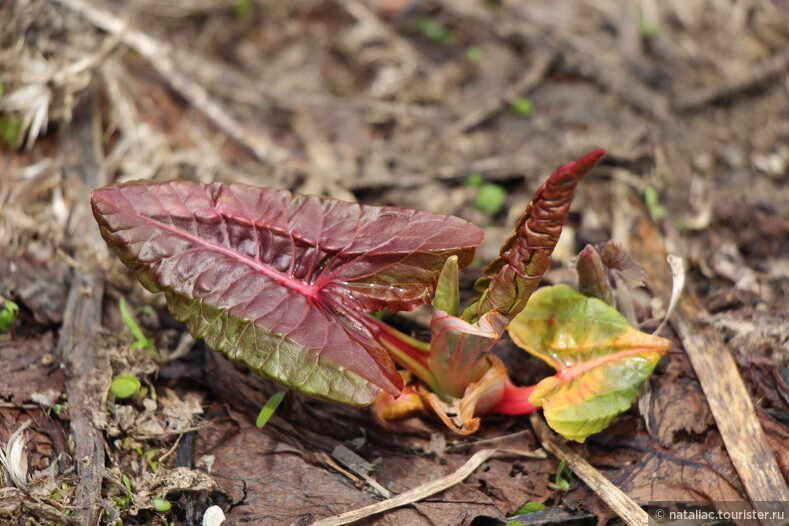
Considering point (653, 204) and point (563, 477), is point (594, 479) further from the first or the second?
point (653, 204)

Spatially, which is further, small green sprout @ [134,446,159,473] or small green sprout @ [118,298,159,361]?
small green sprout @ [118,298,159,361]

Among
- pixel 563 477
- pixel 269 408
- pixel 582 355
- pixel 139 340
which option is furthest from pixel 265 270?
pixel 563 477

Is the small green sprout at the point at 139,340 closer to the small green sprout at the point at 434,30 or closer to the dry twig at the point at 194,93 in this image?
the dry twig at the point at 194,93

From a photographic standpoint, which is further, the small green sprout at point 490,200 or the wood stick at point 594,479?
the small green sprout at point 490,200

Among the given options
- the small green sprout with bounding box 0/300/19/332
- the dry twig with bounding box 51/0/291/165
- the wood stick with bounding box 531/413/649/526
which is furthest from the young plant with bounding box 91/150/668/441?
the dry twig with bounding box 51/0/291/165

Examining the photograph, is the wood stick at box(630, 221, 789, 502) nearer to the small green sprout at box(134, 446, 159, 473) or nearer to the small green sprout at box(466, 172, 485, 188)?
the small green sprout at box(466, 172, 485, 188)

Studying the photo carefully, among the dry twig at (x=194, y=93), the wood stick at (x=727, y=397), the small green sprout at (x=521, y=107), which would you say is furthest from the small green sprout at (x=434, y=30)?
the wood stick at (x=727, y=397)

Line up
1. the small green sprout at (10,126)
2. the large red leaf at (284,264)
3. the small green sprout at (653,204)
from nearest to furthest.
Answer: the large red leaf at (284,264) → the small green sprout at (10,126) → the small green sprout at (653,204)
